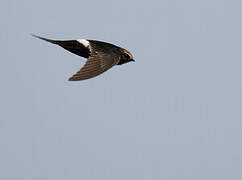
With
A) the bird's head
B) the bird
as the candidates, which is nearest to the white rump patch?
the bird

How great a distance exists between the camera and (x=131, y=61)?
12.9 m

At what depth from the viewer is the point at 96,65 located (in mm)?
10578

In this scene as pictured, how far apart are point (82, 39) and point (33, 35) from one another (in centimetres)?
102

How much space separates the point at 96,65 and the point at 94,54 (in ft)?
2.10

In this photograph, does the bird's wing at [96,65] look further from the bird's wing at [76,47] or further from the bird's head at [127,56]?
the bird's head at [127,56]

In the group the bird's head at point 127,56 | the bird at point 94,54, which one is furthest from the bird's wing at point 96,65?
the bird's head at point 127,56

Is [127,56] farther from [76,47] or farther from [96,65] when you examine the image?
[96,65]

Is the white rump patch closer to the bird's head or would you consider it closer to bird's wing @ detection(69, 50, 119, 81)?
bird's wing @ detection(69, 50, 119, 81)

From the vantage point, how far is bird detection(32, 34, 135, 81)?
33.1ft

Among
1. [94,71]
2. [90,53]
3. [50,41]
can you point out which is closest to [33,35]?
[50,41]

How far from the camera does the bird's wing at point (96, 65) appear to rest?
9.81m

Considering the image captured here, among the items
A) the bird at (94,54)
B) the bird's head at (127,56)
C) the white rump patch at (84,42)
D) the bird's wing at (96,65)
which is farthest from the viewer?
the bird's head at (127,56)

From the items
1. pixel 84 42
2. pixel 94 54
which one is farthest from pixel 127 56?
pixel 94 54

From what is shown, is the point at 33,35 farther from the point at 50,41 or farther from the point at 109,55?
the point at 109,55
